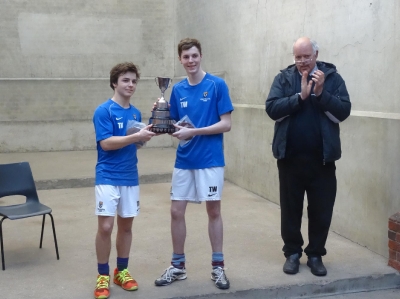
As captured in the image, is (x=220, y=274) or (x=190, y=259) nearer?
(x=220, y=274)

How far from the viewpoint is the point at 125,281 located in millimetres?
4113

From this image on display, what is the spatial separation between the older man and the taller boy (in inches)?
20.1

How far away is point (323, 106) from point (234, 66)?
435 cm

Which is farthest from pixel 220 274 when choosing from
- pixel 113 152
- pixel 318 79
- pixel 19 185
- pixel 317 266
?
pixel 19 185

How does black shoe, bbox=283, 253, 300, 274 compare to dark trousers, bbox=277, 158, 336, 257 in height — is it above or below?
below

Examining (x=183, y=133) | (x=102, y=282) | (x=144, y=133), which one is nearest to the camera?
(x=144, y=133)

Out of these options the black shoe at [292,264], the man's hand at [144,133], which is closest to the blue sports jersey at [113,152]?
the man's hand at [144,133]

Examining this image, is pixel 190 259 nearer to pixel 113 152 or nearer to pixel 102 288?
pixel 102 288

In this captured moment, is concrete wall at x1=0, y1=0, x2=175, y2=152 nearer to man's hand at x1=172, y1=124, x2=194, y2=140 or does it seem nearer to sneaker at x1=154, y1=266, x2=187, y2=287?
sneaker at x1=154, y1=266, x2=187, y2=287

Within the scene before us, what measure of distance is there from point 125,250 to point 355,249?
7.63 feet

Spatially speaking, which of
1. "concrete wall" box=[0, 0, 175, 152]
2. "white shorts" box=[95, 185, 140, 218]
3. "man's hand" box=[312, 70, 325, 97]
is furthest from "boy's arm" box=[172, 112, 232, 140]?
"concrete wall" box=[0, 0, 175, 152]

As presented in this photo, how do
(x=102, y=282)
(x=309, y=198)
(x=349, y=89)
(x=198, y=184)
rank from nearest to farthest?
(x=102, y=282) → (x=198, y=184) → (x=309, y=198) → (x=349, y=89)

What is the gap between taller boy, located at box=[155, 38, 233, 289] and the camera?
4020mm

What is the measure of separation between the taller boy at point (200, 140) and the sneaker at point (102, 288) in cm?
41
